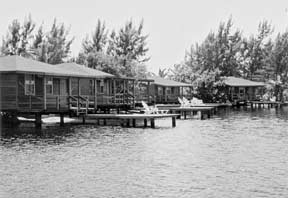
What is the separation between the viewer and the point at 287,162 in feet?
63.8

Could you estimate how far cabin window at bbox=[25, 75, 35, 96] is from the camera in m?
35.8

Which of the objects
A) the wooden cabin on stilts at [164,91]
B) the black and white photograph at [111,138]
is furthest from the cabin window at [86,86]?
the wooden cabin on stilts at [164,91]

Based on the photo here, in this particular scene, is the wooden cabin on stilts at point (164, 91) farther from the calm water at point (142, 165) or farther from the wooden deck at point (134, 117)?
the calm water at point (142, 165)

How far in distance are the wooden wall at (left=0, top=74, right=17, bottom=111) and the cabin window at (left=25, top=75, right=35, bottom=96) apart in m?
1.23

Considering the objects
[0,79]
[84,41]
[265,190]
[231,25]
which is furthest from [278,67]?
[265,190]

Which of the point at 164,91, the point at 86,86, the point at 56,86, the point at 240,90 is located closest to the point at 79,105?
the point at 56,86

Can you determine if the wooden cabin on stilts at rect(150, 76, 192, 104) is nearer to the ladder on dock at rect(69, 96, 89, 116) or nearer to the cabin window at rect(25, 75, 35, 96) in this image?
the ladder on dock at rect(69, 96, 89, 116)

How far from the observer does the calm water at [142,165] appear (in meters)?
14.9

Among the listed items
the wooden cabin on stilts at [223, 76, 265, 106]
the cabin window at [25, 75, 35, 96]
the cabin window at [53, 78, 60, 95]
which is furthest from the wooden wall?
the wooden cabin on stilts at [223, 76, 265, 106]

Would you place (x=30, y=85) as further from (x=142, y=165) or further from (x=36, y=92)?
(x=142, y=165)

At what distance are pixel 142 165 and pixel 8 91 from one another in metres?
18.4

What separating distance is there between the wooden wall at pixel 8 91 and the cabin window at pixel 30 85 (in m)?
1.23

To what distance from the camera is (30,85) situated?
→ 119 feet

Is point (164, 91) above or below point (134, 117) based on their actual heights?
above
